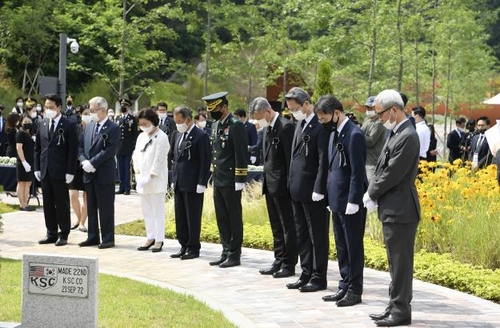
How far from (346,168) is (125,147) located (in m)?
12.3

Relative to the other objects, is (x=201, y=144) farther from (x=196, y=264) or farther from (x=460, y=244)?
(x=460, y=244)

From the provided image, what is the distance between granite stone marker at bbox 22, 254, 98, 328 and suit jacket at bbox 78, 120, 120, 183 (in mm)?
5543

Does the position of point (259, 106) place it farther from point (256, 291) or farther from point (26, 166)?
point (26, 166)

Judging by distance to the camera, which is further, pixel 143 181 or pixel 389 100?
pixel 143 181

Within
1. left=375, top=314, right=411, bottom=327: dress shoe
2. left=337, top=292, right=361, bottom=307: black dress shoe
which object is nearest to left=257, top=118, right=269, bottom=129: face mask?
left=337, top=292, right=361, bottom=307: black dress shoe

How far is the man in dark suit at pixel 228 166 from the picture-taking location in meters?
11.5

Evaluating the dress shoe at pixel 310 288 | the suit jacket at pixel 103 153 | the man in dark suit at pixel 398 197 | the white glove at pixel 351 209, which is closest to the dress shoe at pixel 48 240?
the suit jacket at pixel 103 153

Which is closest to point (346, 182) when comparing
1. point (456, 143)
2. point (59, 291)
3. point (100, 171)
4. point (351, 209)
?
point (351, 209)

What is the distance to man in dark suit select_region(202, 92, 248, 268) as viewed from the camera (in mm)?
11539

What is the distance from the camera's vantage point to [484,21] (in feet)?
171

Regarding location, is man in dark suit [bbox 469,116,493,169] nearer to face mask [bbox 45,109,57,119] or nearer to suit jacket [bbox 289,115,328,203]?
suit jacket [bbox 289,115,328,203]

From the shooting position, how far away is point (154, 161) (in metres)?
12.7

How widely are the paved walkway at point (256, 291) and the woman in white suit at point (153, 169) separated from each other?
52cm

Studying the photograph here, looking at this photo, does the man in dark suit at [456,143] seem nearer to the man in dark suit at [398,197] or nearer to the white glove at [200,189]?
the white glove at [200,189]
